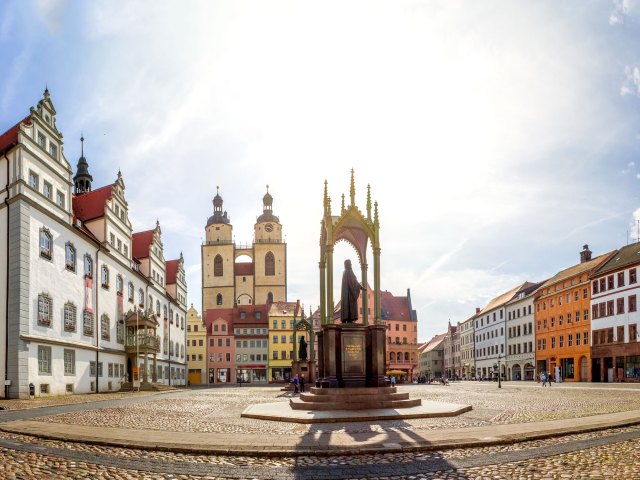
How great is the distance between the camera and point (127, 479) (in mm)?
8711

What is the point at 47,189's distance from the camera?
36.5 m

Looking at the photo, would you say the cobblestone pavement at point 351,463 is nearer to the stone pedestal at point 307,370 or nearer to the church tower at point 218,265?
the stone pedestal at point 307,370

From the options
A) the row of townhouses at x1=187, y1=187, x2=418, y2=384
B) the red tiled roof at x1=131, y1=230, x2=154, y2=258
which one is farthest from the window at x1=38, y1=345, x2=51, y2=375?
the row of townhouses at x1=187, y1=187, x2=418, y2=384

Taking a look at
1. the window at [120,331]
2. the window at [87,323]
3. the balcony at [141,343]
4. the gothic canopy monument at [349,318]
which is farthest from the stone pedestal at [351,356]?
the balcony at [141,343]

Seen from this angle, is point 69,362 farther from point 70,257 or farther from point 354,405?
point 354,405

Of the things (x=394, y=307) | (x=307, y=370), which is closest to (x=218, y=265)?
(x=394, y=307)

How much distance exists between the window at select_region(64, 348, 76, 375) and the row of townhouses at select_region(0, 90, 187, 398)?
12 cm

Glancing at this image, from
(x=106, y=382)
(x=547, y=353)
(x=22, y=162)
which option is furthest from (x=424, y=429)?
(x=547, y=353)

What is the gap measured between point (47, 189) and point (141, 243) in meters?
27.4

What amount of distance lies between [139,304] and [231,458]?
1889 inches

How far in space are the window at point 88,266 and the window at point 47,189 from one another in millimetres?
6582

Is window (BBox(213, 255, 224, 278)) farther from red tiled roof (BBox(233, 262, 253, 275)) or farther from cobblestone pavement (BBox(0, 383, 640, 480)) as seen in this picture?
cobblestone pavement (BBox(0, 383, 640, 480))

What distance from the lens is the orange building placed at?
68.4 meters

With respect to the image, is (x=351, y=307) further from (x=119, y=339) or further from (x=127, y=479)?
(x=119, y=339)
